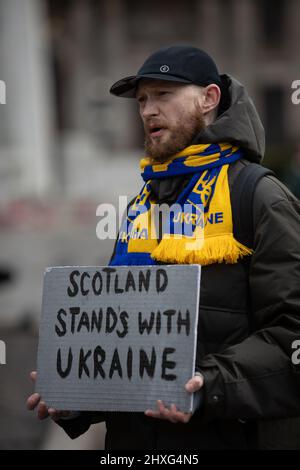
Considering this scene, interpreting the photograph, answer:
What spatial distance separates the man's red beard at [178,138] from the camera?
2682mm

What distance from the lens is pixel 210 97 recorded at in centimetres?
273

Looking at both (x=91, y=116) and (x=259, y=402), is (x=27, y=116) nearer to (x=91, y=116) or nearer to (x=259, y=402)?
(x=91, y=116)

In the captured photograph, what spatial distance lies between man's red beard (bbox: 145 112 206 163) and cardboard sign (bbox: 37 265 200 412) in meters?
0.42

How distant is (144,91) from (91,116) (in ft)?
108

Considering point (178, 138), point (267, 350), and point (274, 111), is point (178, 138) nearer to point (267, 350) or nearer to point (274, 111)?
point (267, 350)

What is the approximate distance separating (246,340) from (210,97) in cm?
84

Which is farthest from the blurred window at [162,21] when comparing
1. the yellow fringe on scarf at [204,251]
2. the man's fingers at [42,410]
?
the man's fingers at [42,410]

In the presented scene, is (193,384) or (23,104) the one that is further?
(23,104)

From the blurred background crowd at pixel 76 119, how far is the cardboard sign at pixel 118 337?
255 cm

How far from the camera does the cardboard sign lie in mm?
2418

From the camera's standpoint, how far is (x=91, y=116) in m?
35.2

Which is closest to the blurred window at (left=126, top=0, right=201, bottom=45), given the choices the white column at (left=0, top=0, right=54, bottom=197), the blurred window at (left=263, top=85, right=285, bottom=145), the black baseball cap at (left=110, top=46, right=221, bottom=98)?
the blurred window at (left=263, top=85, right=285, bottom=145)

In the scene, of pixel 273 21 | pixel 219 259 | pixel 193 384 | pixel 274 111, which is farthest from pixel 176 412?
pixel 273 21
